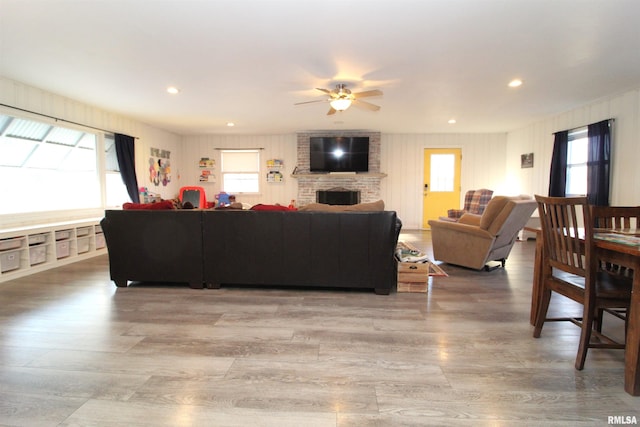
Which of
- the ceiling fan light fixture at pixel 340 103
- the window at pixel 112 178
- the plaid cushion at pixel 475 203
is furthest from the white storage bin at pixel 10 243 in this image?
the plaid cushion at pixel 475 203

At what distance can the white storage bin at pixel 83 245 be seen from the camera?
4461 millimetres

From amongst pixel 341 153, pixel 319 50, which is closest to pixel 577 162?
pixel 341 153

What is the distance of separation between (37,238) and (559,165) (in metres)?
8.35

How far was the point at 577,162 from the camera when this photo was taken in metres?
5.21

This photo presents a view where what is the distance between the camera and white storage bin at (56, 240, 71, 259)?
408 centimetres

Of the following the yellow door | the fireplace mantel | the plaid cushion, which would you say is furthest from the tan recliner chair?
the yellow door

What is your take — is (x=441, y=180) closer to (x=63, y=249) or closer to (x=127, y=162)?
(x=127, y=162)

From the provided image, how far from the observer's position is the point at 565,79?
369 cm

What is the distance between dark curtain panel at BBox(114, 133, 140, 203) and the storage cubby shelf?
108 centimetres

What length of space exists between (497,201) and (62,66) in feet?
17.4

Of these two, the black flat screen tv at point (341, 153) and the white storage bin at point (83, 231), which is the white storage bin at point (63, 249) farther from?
the black flat screen tv at point (341, 153)

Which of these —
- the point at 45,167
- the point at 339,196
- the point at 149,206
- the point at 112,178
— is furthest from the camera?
the point at 339,196

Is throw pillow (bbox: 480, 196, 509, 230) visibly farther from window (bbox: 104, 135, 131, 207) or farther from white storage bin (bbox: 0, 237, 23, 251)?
window (bbox: 104, 135, 131, 207)

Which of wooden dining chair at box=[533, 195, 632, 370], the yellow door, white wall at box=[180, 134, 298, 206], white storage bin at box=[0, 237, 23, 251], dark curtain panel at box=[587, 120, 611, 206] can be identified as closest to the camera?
wooden dining chair at box=[533, 195, 632, 370]
